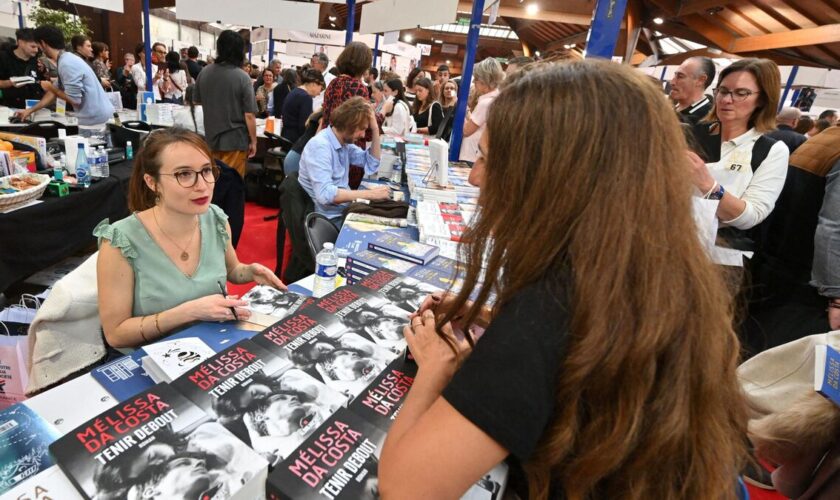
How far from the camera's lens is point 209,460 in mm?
684

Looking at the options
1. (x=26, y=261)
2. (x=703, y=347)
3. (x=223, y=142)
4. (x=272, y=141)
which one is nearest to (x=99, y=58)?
(x=272, y=141)

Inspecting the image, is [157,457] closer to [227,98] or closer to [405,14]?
[227,98]

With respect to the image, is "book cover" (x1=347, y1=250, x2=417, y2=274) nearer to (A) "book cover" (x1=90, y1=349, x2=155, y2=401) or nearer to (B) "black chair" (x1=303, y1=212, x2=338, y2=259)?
(B) "black chair" (x1=303, y1=212, x2=338, y2=259)

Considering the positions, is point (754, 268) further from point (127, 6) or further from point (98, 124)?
point (127, 6)

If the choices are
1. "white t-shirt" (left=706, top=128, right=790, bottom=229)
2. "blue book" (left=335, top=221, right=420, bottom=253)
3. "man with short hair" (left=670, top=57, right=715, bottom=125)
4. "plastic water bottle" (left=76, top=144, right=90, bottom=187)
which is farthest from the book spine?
"plastic water bottle" (left=76, top=144, right=90, bottom=187)

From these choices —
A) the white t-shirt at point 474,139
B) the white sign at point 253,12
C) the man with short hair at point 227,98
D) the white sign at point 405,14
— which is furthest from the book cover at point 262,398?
the white sign at point 253,12

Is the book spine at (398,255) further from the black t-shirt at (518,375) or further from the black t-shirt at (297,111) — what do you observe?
the black t-shirt at (297,111)

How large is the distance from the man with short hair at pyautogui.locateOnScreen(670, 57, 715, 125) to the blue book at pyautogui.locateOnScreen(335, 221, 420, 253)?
1850 millimetres

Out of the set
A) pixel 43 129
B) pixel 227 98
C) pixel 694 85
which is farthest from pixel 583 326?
pixel 43 129

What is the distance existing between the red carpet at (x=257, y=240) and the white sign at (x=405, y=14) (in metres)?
2.45

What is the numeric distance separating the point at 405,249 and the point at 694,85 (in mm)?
2260

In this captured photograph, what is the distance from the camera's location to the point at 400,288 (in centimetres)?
140

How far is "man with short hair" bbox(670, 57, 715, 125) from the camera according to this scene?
2645 mm

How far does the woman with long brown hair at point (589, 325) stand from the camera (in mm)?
580
